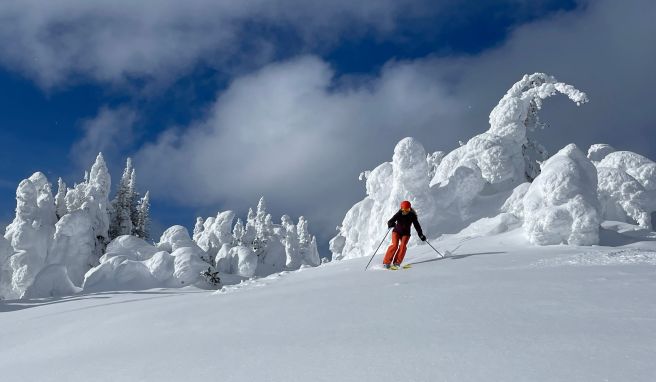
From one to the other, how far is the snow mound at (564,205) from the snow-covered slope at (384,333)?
4.23m

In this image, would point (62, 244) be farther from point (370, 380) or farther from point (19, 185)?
point (370, 380)

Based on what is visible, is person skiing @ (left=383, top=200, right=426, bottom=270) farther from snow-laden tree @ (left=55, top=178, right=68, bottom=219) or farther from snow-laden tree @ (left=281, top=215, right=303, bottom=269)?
snow-laden tree @ (left=281, top=215, right=303, bottom=269)

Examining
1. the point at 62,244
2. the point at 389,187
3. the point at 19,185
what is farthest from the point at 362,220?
the point at 19,185

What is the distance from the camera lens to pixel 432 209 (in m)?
18.5

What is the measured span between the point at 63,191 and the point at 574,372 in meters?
46.7

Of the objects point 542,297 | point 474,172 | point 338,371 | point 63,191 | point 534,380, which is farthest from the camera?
point 63,191

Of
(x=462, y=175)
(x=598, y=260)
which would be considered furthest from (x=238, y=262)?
(x=598, y=260)

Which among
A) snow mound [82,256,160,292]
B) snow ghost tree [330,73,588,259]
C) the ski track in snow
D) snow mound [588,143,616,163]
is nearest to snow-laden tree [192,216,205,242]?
snow mound [82,256,160,292]

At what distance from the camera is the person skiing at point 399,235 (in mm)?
9875

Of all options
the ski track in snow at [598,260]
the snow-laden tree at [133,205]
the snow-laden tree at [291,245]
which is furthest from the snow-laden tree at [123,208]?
the ski track in snow at [598,260]

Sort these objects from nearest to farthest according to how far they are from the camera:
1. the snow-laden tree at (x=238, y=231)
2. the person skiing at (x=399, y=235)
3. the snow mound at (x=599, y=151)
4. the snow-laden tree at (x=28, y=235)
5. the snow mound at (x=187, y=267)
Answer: the person skiing at (x=399, y=235), the snow mound at (x=599, y=151), the snow mound at (x=187, y=267), the snow-laden tree at (x=28, y=235), the snow-laden tree at (x=238, y=231)

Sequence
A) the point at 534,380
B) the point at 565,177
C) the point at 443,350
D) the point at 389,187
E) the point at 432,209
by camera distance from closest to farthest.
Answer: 1. the point at 534,380
2. the point at 443,350
3. the point at 565,177
4. the point at 432,209
5. the point at 389,187

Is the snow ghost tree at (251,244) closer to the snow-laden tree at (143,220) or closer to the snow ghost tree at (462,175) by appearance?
the snow-laden tree at (143,220)

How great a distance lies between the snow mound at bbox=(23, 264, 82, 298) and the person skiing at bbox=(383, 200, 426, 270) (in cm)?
1973
